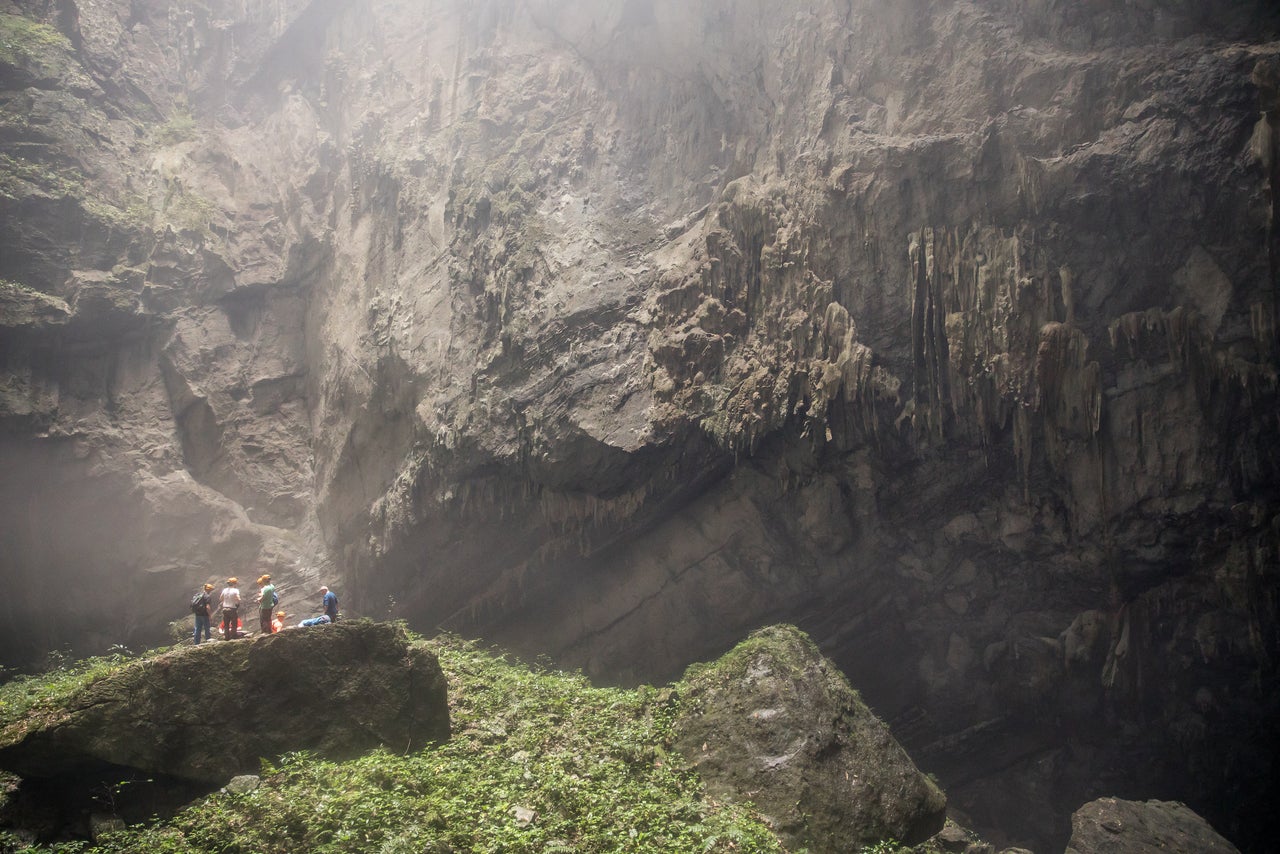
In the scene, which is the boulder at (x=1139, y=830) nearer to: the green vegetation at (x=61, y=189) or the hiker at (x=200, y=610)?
the hiker at (x=200, y=610)

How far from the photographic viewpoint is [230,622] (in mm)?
14766

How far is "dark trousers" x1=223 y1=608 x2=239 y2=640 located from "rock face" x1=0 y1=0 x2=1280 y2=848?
5.87 m

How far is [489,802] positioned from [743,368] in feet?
33.1

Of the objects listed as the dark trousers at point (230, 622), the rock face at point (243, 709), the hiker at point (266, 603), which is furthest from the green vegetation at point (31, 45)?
the rock face at point (243, 709)

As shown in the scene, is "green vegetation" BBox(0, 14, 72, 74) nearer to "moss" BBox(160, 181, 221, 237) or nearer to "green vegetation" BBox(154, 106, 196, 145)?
"green vegetation" BBox(154, 106, 196, 145)

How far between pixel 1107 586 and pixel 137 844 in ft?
53.4

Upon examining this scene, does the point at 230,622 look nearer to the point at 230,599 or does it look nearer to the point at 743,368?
the point at 230,599

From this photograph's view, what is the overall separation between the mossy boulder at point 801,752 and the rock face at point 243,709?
4011 millimetres

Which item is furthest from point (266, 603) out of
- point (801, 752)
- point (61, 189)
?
point (61, 189)

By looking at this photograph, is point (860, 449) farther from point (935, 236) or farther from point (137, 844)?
point (137, 844)

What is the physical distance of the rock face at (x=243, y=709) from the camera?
962 cm

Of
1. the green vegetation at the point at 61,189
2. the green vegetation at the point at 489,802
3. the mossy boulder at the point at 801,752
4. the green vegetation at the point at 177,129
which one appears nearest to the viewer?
the green vegetation at the point at 489,802

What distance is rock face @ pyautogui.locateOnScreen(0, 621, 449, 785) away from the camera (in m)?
9.62

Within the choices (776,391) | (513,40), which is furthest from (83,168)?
(776,391)
